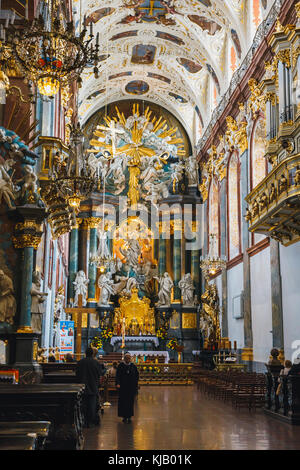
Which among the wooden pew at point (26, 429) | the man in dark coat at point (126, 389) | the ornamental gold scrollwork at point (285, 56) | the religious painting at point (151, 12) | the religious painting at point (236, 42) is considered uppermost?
the religious painting at point (151, 12)

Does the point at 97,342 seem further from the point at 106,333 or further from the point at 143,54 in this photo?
the point at 143,54

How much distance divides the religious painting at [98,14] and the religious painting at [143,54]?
3.72 meters

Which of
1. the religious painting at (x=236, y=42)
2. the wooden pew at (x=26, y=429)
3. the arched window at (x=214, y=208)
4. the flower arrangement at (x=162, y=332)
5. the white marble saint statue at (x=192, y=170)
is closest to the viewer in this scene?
the wooden pew at (x=26, y=429)

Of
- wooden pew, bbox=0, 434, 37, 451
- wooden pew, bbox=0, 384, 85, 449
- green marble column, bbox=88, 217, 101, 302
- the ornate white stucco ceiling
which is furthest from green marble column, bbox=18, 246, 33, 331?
green marble column, bbox=88, 217, 101, 302

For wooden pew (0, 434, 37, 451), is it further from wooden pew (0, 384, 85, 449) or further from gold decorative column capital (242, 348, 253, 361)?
gold decorative column capital (242, 348, 253, 361)

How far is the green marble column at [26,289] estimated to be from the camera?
1048 centimetres

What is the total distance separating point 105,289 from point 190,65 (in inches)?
477

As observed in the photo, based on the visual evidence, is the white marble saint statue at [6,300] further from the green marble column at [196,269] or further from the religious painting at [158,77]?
the religious painting at [158,77]

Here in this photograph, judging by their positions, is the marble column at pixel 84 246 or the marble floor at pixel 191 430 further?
the marble column at pixel 84 246

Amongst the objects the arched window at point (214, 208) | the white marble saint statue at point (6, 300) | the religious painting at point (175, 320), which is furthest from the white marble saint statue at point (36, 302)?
the religious painting at point (175, 320)

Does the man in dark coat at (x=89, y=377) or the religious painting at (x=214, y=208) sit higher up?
the religious painting at (x=214, y=208)

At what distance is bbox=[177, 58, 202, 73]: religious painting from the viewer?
2727 cm

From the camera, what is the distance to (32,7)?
41.6 ft
